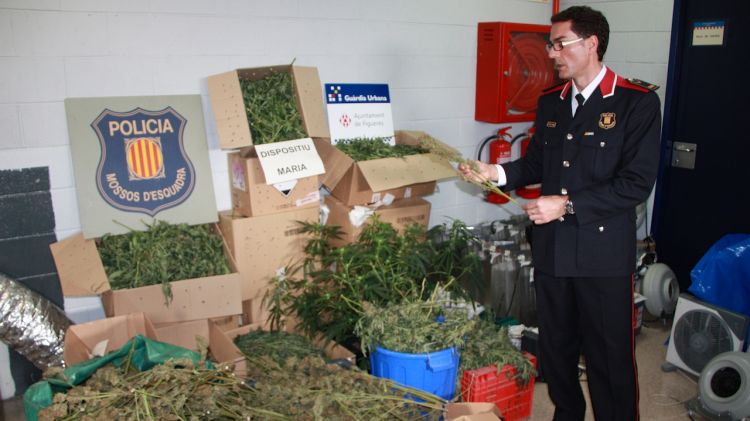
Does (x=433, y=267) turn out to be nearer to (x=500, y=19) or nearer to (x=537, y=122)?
(x=537, y=122)

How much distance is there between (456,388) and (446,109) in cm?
228

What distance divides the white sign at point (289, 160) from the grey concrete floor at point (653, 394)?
1718 millimetres

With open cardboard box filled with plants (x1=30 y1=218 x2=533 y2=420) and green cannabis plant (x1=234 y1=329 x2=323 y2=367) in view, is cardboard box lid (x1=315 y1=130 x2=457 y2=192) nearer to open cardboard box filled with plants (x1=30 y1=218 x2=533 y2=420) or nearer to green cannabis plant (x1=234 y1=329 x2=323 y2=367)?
open cardboard box filled with plants (x1=30 y1=218 x2=533 y2=420)

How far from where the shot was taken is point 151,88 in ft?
11.1

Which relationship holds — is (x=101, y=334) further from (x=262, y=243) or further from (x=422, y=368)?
(x=422, y=368)

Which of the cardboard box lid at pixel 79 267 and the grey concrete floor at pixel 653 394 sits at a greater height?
the cardboard box lid at pixel 79 267

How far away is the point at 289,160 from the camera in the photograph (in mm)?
3324

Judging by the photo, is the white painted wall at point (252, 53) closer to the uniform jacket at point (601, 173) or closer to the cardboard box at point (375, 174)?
the cardboard box at point (375, 174)

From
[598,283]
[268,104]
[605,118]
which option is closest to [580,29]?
[605,118]

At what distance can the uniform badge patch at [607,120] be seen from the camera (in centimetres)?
252

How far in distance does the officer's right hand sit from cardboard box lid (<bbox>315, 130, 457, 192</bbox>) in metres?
0.67

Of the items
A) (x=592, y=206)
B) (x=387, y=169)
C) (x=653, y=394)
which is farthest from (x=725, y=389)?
(x=387, y=169)

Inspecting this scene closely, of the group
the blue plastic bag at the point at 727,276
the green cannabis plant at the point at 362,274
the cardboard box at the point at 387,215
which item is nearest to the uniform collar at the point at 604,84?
the green cannabis plant at the point at 362,274

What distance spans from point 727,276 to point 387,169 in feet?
6.40
